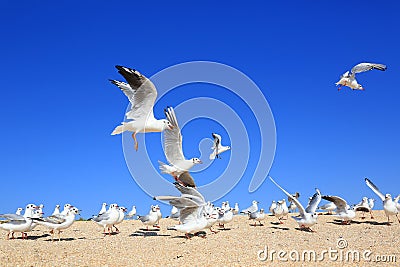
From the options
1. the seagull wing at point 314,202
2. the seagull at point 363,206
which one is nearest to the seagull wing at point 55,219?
the seagull wing at point 314,202

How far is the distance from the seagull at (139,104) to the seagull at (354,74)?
8458mm

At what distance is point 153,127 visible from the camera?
1086cm

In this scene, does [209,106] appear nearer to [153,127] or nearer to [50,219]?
[153,127]

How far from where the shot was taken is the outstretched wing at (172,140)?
37.7 feet

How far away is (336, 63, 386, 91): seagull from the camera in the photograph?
15.9 m

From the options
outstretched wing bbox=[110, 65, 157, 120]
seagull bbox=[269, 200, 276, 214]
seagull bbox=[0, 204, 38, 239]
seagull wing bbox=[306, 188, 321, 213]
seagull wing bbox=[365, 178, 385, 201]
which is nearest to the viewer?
outstretched wing bbox=[110, 65, 157, 120]

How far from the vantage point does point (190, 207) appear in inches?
460

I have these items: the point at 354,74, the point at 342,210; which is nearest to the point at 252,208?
the point at 342,210

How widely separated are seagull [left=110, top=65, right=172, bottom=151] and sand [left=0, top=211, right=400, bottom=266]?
2.69 m

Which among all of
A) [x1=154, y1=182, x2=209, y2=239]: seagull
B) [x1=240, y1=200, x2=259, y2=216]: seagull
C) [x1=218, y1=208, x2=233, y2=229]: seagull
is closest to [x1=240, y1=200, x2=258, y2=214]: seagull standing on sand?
[x1=240, y1=200, x2=259, y2=216]: seagull

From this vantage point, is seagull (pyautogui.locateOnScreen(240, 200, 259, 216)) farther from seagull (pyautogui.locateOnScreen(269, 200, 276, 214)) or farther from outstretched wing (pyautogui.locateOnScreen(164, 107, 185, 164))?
outstretched wing (pyautogui.locateOnScreen(164, 107, 185, 164))

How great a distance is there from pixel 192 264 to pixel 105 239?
14.6 ft

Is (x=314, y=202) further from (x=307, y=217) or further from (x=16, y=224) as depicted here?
(x=16, y=224)

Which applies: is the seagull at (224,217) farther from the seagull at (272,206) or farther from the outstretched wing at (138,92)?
the outstretched wing at (138,92)
